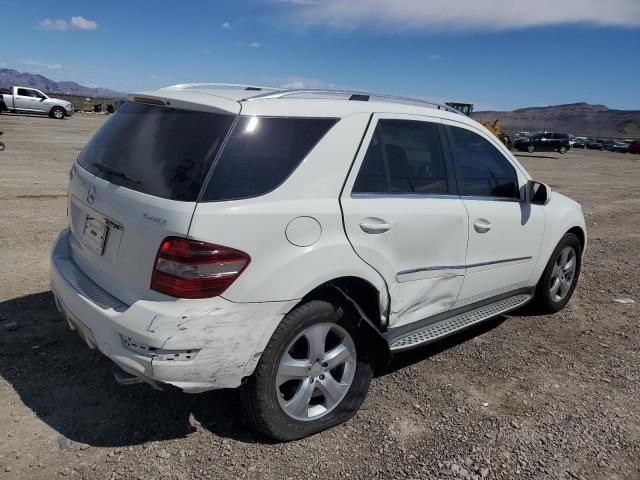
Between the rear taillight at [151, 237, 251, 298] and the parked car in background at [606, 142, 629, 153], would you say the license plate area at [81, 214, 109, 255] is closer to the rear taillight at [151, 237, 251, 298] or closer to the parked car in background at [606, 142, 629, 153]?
the rear taillight at [151, 237, 251, 298]

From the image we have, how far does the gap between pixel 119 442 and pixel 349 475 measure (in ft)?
4.01

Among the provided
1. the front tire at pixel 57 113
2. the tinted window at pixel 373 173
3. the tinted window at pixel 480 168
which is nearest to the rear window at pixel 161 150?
the tinted window at pixel 373 173

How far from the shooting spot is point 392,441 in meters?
3.04

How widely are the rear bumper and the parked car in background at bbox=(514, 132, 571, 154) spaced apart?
129ft

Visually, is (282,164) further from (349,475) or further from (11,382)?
(11,382)

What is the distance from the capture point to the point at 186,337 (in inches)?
95.7

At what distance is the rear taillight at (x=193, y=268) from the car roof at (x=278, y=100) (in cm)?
71

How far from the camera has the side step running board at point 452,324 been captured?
11.0 ft

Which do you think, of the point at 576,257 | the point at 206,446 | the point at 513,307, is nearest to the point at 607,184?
the point at 576,257

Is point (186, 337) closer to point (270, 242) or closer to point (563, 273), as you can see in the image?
point (270, 242)

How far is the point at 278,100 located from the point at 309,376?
1.49 metres

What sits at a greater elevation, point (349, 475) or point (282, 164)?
point (282, 164)

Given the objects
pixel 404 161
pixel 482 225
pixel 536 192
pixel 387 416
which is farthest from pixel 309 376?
pixel 536 192

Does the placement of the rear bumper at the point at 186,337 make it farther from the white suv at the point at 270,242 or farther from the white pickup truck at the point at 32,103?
the white pickup truck at the point at 32,103
